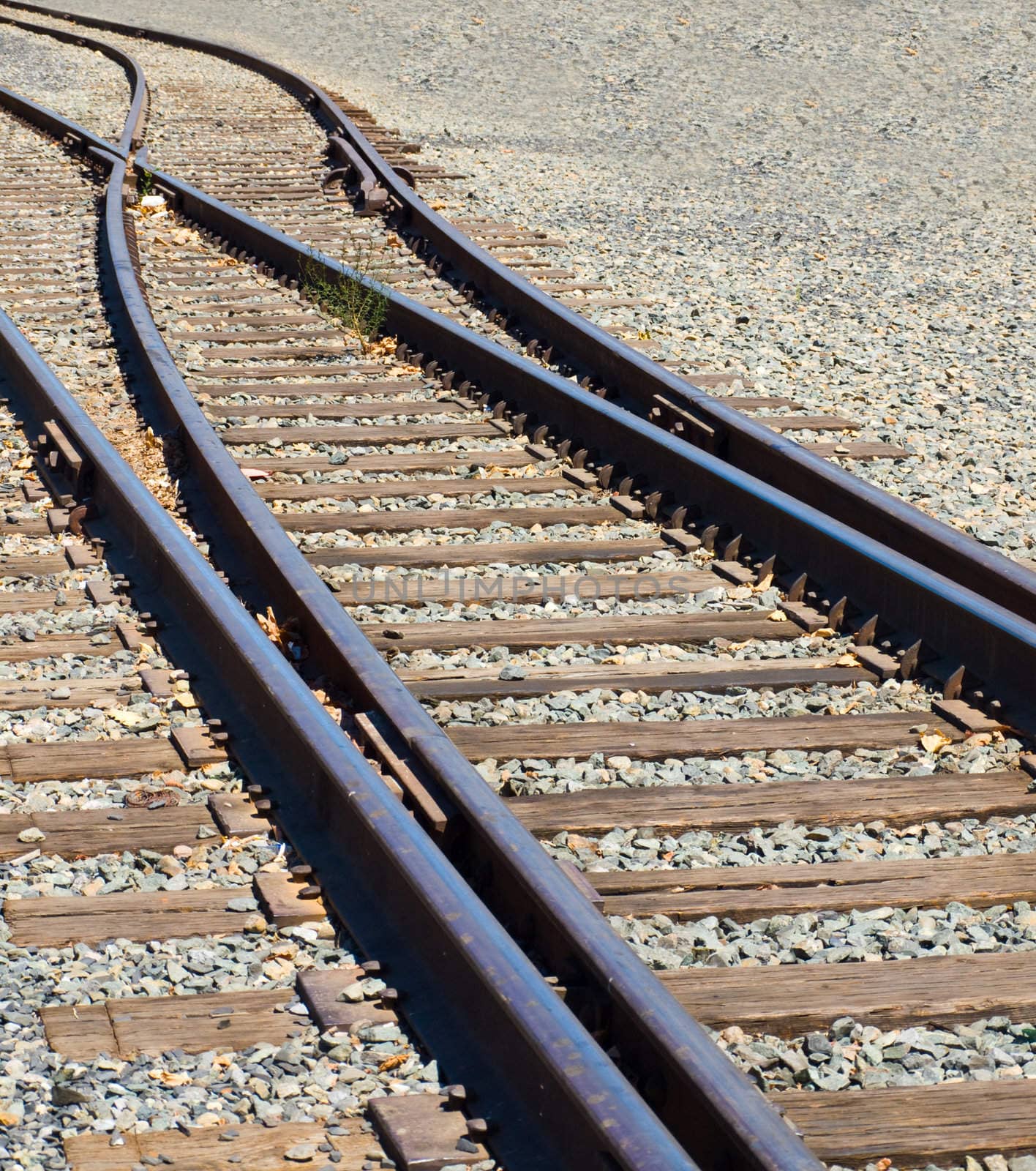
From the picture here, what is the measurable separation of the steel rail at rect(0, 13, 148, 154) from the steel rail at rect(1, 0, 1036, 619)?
10.5 feet

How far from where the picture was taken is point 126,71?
1816 centimetres

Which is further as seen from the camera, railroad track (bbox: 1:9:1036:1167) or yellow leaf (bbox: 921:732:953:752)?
yellow leaf (bbox: 921:732:953:752)

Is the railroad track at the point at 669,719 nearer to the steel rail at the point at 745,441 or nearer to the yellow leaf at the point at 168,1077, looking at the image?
the steel rail at the point at 745,441

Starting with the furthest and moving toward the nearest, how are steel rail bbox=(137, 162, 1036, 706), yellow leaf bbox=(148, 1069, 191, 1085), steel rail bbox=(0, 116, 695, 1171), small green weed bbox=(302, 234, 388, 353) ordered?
small green weed bbox=(302, 234, 388, 353) < steel rail bbox=(137, 162, 1036, 706) < yellow leaf bbox=(148, 1069, 191, 1085) < steel rail bbox=(0, 116, 695, 1171)

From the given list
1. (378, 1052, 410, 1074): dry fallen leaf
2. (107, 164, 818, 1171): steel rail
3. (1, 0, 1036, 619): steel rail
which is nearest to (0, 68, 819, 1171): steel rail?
(107, 164, 818, 1171): steel rail

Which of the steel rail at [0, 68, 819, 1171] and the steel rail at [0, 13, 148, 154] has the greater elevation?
the steel rail at [0, 13, 148, 154]

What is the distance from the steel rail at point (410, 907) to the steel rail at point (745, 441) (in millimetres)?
2119

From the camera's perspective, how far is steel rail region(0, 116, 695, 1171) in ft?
7.97

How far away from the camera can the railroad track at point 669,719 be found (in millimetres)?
2791

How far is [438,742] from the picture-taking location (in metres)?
3.54

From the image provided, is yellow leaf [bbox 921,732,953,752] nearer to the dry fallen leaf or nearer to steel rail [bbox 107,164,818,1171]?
steel rail [bbox 107,164,818,1171]

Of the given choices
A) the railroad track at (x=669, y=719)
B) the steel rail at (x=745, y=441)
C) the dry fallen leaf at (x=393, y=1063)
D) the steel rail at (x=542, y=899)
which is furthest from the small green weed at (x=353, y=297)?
the dry fallen leaf at (x=393, y=1063)

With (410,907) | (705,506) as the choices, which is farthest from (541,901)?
(705,506)

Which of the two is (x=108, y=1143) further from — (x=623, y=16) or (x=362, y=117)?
(x=623, y=16)
